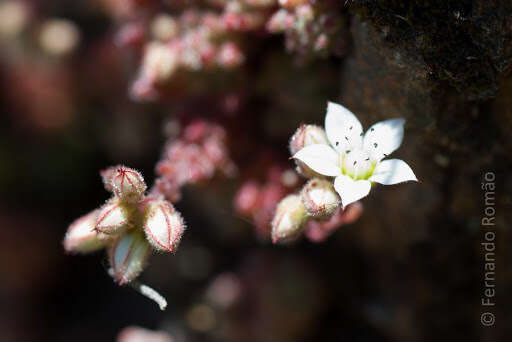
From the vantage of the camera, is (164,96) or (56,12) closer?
(164,96)

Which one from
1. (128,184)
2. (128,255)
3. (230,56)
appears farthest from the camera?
(230,56)

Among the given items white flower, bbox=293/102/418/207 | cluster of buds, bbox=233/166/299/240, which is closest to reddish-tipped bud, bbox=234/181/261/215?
cluster of buds, bbox=233/166/299/240

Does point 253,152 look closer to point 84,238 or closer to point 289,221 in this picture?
point 289,221

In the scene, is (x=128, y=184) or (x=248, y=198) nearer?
(x=128, y=184)

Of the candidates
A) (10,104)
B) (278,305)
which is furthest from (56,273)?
(278,305)

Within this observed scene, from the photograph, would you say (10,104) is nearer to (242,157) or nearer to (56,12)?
(56,12)

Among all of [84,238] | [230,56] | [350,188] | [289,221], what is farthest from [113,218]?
[230,56]
